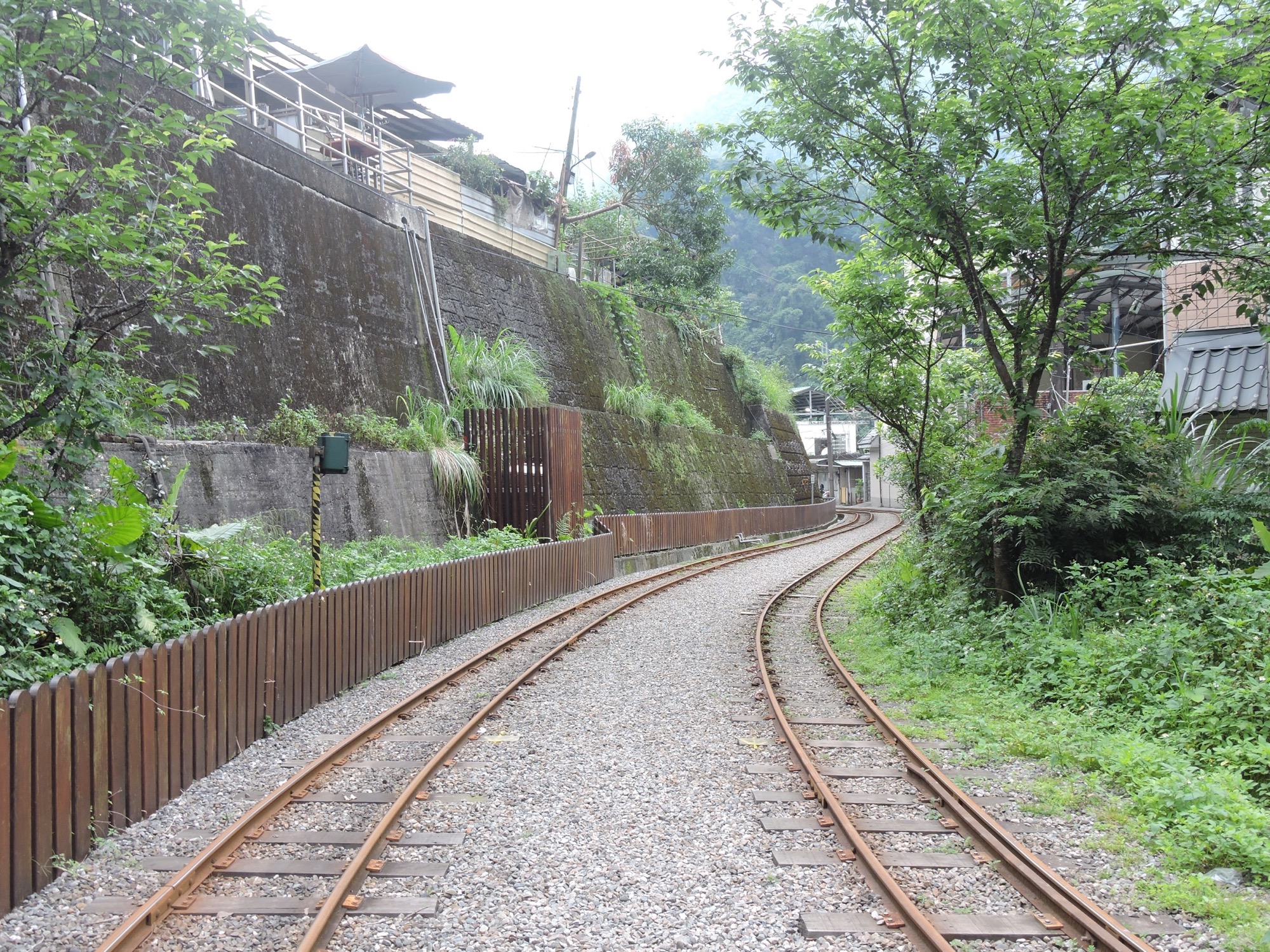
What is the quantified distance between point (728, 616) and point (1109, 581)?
5535mm

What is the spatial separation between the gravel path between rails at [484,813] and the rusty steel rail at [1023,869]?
1.14 m

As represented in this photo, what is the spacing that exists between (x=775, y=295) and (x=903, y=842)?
81139 mm

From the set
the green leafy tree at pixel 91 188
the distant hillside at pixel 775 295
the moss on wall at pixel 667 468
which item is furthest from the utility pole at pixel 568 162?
the distant hillside at pixel 775 295

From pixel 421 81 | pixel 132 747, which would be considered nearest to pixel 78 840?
pixel 132 747

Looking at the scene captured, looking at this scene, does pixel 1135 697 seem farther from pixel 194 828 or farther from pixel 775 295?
pixel 775 295

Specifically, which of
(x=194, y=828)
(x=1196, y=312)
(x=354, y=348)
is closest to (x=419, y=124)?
(x=354, y=348)

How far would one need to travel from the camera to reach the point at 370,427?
1520 centimetres

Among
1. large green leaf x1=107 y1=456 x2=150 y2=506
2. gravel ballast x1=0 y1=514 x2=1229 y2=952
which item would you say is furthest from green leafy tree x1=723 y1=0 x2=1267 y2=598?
large green leaf x1=107 y1=456 x2=150 y2=506

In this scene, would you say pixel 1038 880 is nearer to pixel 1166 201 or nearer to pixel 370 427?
pixel 1166 201

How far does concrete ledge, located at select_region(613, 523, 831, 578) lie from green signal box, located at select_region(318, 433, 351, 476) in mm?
10265

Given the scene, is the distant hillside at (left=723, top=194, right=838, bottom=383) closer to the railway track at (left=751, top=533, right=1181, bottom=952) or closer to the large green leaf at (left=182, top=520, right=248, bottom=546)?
the large green leaf at (left=182, top=520, right=248, bottom=546)

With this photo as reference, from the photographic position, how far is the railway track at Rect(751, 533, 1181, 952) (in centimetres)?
389

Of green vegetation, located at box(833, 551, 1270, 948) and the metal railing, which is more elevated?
the metal railing

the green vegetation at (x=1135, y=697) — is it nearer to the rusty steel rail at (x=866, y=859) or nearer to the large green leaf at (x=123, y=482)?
the rusty steel rail at (x=866, y=859)
